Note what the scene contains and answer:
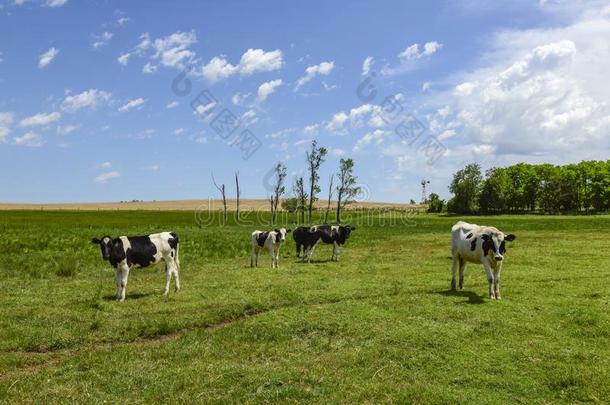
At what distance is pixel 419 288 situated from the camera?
1708 cm

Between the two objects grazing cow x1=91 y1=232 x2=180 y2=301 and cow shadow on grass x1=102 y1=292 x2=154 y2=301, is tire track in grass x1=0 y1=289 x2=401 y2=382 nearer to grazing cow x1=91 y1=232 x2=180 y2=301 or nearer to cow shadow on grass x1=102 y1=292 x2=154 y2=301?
grazing cow x1=91 y1=232 x2=180 y2=301

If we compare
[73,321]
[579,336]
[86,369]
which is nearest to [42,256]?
[73,321]

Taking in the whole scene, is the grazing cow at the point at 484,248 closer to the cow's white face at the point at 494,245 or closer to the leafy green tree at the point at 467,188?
the cow's white face at the point at 494,245

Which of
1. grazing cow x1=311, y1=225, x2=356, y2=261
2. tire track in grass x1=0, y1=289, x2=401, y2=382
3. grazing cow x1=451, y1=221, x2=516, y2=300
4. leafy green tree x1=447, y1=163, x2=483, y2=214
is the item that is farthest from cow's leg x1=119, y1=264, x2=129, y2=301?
leafy green tree x1=447, y1=163, x2=483, y2=214

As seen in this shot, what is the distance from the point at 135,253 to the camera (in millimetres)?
16234

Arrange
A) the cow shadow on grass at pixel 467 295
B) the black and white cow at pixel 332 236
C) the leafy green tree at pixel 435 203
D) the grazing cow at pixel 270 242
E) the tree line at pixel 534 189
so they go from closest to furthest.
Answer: the cow shadow on grass at pixel 467 295
the grazing cow at pixel 270 242
the black and white cow at pixel 332 236
the tree line at pixel 534 189
the leafy green tree at pixel 435 203

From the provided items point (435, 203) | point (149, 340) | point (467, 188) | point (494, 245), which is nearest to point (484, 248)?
point (494, 245)

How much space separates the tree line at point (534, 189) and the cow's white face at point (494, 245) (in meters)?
105

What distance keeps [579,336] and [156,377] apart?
9014 millimetres

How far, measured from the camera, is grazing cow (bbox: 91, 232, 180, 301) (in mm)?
15648

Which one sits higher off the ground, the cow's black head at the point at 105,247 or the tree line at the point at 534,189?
the tree line at the point at 534,189

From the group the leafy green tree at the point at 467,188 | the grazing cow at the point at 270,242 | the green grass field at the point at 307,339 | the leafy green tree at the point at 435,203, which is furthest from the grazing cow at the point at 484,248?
the leafy green tree at the point at 435,203

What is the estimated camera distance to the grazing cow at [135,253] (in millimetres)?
15648

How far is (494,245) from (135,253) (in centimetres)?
1145
